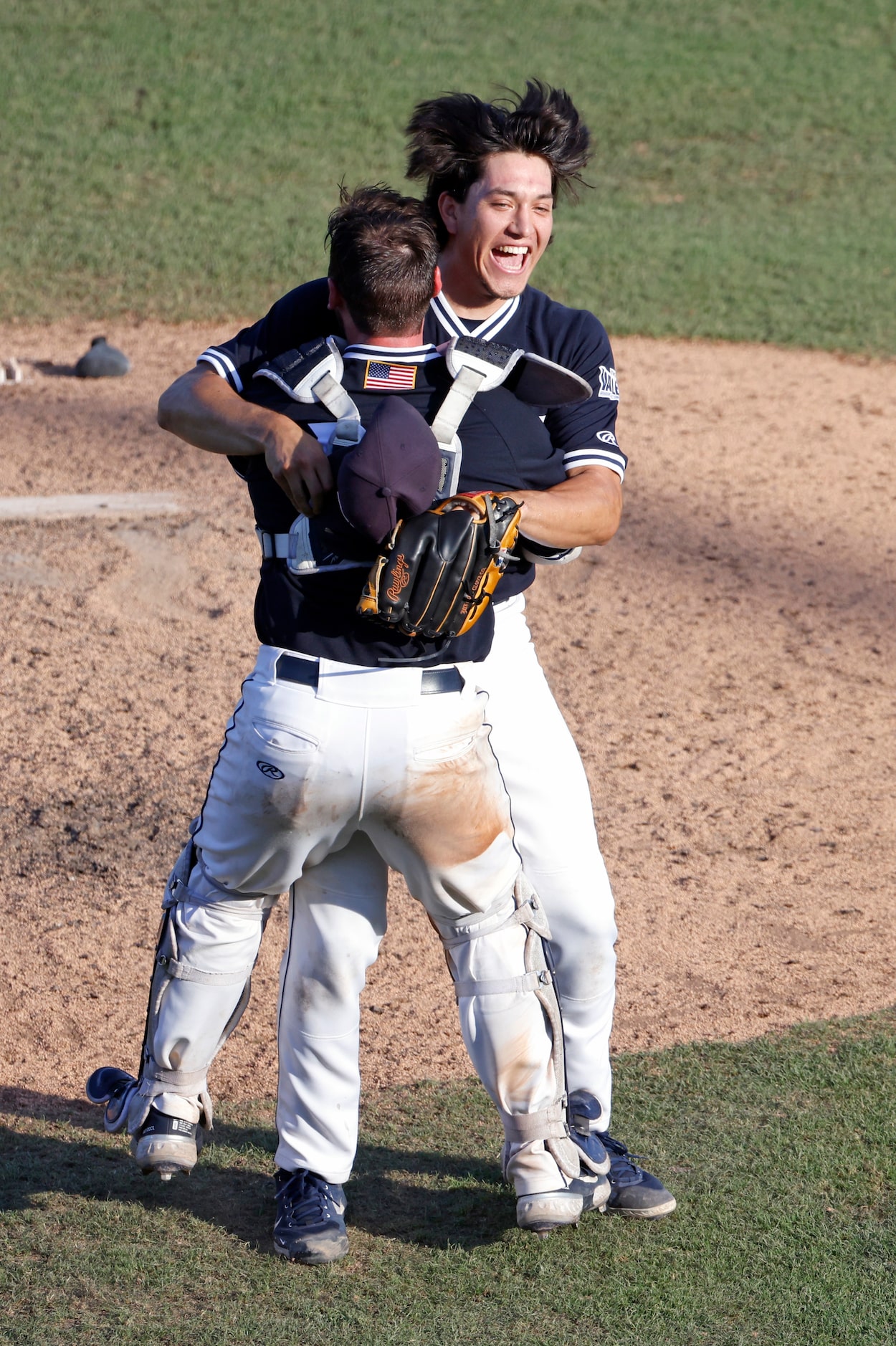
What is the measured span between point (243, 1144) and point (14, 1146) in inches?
19.6

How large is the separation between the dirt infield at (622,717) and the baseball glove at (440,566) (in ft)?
5.23

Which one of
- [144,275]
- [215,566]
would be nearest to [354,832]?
[215,566]

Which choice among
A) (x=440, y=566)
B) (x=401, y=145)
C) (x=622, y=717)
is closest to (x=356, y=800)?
(x=440, y=566)

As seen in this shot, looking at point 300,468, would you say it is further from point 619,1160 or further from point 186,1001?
point 619,1160

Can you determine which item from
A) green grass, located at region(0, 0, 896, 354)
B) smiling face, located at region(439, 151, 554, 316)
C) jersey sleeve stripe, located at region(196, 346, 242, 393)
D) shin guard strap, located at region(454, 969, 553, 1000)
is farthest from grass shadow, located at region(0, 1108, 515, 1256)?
green grass, located at region(0, 0, 896, 354)

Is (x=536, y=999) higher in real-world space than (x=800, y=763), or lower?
higher

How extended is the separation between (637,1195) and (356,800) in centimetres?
107

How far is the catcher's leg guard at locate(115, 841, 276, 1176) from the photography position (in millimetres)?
2605

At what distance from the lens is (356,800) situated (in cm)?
245

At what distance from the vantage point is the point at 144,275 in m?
10.7

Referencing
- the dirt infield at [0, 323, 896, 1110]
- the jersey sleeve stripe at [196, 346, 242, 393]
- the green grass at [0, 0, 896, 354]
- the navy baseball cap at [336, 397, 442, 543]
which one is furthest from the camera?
the green grass at [0, 0, 896, 354]

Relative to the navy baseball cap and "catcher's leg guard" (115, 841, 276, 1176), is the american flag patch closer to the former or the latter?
the navy baseball cap

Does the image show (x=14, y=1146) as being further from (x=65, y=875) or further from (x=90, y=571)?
(x=90, y=571)

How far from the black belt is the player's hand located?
256mm
